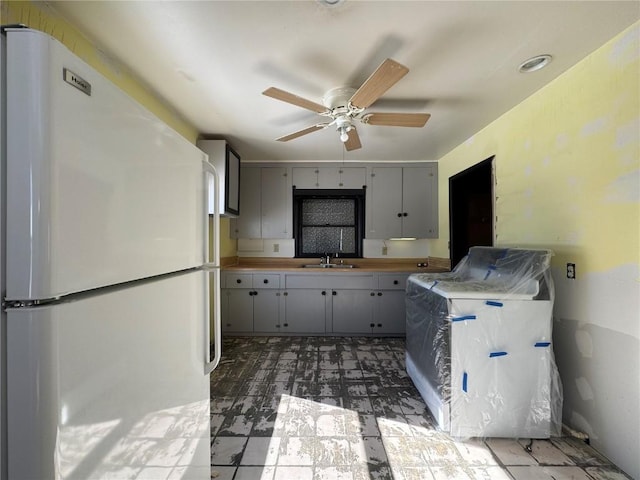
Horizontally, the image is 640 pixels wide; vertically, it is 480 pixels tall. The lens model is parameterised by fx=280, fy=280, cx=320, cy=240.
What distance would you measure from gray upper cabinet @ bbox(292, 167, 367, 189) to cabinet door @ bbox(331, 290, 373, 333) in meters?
1.41

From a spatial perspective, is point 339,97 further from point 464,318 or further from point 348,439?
point 348,439

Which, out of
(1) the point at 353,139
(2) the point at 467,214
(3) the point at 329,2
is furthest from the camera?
(2) the point at 467,214

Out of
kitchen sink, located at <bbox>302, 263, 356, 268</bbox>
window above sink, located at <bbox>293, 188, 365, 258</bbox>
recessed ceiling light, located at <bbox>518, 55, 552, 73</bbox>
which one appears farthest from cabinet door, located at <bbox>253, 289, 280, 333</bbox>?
recessed ceiling light, located at <bbox>518, 55, 552, 73</bbox>

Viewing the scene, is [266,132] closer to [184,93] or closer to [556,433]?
[184,93]

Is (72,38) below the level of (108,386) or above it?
above

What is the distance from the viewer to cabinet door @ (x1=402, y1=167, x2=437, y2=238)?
12.1ft

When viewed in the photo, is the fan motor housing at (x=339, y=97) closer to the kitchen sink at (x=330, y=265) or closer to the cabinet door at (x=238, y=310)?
the kitchen sink at (x=330, y=265)

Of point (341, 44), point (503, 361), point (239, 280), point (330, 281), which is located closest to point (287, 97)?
point (341, 44)

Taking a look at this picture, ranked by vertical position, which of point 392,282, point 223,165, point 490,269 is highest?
point 223,165

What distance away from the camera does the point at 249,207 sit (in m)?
3.72

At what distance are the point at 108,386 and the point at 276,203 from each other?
322cm

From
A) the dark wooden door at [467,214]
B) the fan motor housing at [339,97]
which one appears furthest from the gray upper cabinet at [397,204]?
the fan motor housing at [339,97]

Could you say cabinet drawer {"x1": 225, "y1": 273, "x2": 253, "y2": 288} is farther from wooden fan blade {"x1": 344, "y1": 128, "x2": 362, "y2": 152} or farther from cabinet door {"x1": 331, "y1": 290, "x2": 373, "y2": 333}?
wooden fan blade {"x1": 344, "y1": 128, "x2": 362, "y2": 152}

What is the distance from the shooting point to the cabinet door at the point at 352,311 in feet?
11.1
